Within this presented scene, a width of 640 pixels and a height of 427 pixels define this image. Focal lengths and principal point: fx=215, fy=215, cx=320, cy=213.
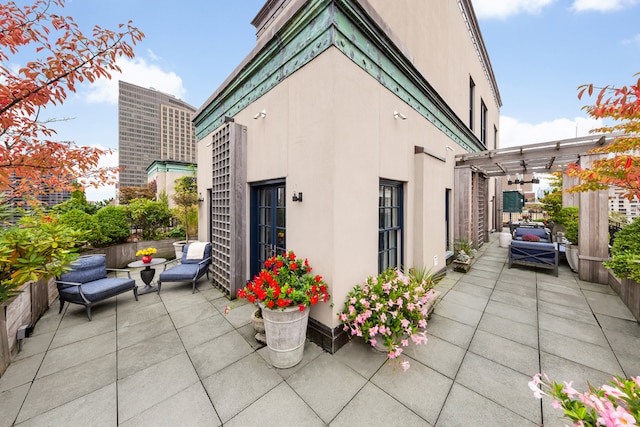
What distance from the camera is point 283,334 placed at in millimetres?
2637

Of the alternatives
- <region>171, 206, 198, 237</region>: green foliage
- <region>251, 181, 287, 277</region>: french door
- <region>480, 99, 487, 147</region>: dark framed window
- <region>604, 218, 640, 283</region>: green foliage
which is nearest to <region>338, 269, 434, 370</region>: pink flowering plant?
<region>251, 181, 287, 277</region>: french door

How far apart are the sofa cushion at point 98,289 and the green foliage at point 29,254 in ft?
4.65

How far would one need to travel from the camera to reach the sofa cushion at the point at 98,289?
152 inches

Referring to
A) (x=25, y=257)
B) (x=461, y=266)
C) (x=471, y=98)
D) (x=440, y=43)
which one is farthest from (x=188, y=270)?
(x=471, y=98)

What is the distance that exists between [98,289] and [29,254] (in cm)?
209

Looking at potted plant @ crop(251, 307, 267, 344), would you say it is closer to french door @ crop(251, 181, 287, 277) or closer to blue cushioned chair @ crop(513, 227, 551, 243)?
french door @ crop(251, 181, 287, 277)

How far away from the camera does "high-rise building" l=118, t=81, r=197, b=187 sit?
206ft

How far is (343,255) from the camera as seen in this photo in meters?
3.11

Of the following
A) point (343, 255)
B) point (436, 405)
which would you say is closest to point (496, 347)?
point (436, 405)

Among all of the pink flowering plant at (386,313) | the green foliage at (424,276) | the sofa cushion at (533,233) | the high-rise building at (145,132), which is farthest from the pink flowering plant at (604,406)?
the high-rise building at (145,132)

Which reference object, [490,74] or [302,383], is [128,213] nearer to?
[302,383]

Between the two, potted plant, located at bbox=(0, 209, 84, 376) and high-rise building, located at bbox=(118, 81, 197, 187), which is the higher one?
high-rise building, located at bbox=(118, 81, 197, 187)

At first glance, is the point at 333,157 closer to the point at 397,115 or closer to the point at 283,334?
the point at 397,115

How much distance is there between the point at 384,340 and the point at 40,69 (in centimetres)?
539
